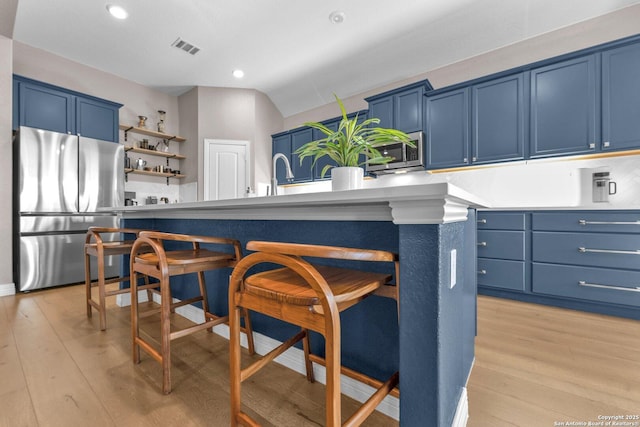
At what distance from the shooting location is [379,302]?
110 centimetres

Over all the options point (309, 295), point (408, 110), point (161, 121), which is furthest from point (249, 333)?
point (161, 121)

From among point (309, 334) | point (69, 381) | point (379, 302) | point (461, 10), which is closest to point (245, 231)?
point (309, 334)

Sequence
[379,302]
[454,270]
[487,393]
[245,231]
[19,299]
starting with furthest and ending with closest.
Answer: [19,299] < [245,231] < [487,393] < [379,302] < [454,270]

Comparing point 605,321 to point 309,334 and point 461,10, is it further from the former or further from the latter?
point 461,10

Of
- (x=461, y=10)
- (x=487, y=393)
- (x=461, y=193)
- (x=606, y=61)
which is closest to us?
(x=461, y=193)

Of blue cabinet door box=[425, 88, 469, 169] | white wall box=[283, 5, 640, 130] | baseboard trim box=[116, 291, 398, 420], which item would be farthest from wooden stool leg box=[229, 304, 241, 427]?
white wall box=[283, 5, 640, 130]

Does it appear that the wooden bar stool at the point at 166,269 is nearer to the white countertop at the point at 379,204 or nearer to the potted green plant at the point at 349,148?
the white countertop at the point at 379,204

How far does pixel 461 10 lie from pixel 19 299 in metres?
5.48

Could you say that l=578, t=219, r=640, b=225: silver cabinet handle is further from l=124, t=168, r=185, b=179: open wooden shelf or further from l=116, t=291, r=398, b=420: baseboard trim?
l=124, t=168, r=185, b=179: open wooden shelf

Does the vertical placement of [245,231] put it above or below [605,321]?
above

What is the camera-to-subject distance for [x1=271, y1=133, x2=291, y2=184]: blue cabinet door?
4.97 m

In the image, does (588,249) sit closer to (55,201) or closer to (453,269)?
(453,269)

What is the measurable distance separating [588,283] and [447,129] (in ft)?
6.70

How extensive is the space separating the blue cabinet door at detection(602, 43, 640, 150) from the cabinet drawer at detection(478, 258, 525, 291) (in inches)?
52.5
